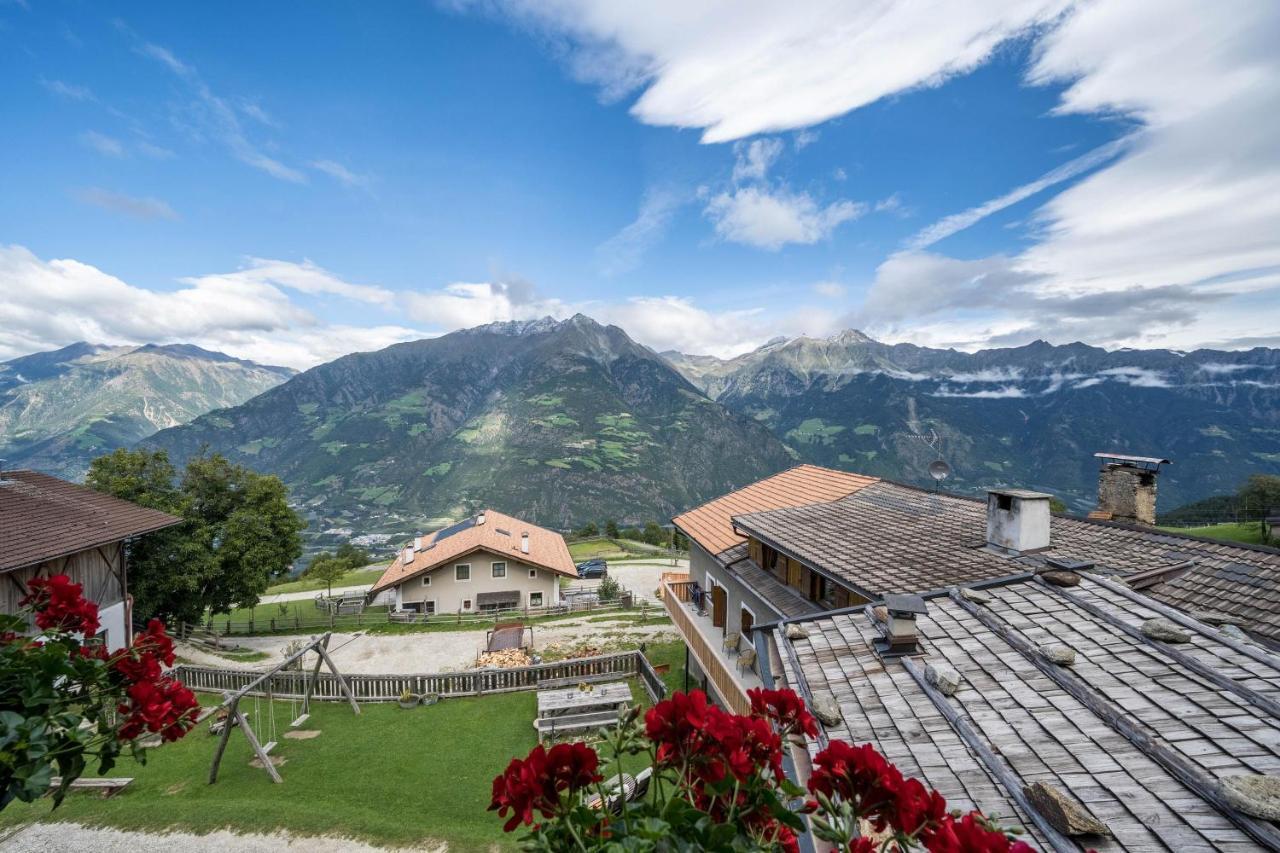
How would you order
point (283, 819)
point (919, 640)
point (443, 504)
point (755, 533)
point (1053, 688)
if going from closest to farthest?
1. point (1053, 688)
2. point (919, 640)
3. point (283, 819)
4. point (755, 533)
5. point (443, 504)

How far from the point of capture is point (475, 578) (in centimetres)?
3547

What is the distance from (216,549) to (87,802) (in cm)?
1685

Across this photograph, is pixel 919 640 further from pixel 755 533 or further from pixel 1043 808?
pixel 755 533

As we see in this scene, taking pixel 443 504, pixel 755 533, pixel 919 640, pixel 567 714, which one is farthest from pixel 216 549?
pixel 443 504

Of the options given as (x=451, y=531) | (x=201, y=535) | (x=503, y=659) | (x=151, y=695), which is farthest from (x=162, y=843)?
(x=451, y=531)

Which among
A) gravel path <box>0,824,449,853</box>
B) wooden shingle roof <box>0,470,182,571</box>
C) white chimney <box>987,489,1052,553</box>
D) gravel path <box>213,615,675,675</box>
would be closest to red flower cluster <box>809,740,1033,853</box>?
gravel path <box>0,824,449,853</box>

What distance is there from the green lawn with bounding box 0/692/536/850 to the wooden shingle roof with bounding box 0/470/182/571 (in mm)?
6650

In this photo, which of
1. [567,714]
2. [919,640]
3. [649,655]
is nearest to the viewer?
[919,640]

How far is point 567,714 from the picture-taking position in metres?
15.8

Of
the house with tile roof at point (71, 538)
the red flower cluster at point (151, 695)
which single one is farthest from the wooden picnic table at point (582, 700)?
the red flower cluster at point (151, 695)

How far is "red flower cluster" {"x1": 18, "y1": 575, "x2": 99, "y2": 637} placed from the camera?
154 inches

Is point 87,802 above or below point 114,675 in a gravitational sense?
below

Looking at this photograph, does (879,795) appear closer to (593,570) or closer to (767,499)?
(767,499)

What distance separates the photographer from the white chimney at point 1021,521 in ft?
34.4
